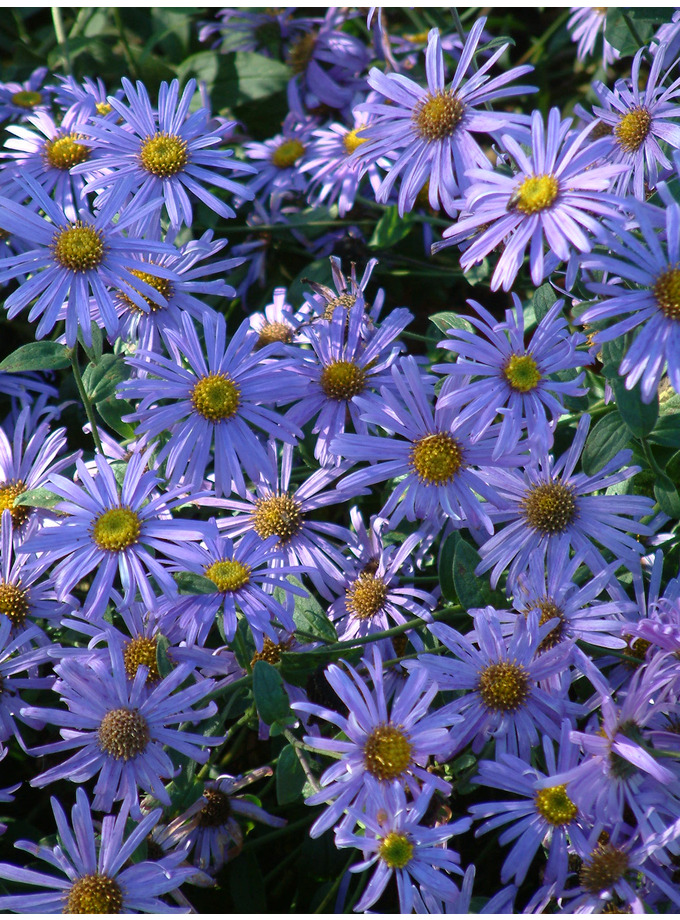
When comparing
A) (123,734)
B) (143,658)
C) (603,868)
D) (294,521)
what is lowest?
(603,868)

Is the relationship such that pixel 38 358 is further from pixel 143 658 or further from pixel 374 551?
pixel 374 551

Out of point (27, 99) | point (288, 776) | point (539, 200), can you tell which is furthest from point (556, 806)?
point (27, 99)

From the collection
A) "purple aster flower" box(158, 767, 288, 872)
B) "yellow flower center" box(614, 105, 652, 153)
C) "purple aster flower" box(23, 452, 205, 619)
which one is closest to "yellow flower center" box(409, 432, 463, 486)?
"purple aster flower" box(23, 452, 205, 619)

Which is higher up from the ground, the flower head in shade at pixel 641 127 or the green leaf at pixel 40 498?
the flower head in shade at pixel 641 127

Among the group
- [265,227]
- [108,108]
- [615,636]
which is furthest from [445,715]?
[108,108]

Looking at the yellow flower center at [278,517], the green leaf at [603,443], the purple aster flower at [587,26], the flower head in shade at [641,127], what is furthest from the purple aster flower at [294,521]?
the purple aster flower at [587,26]

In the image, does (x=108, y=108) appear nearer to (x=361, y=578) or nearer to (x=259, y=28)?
(x=259, y=28)

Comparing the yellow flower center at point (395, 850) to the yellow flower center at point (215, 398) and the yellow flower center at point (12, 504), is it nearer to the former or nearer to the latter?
the yellow flower center at point (215, 398)
